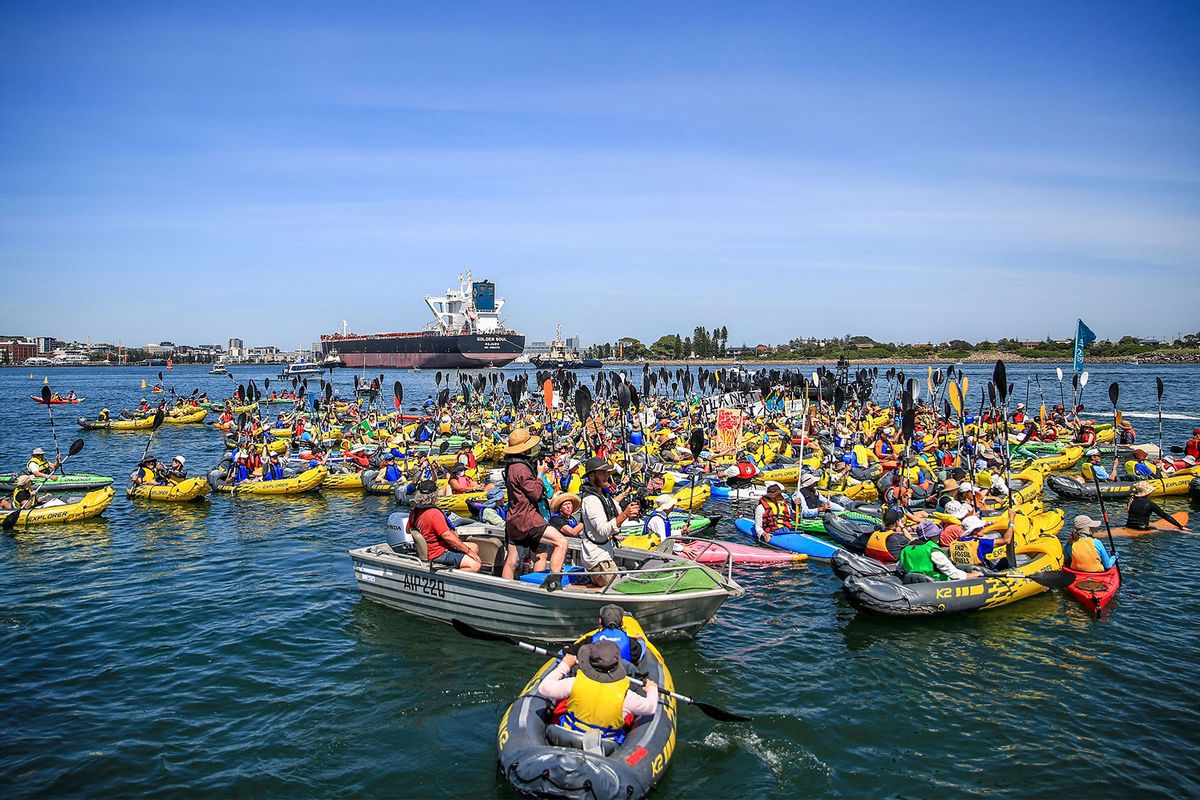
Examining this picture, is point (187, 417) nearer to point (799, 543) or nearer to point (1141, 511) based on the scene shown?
point (799, 543)

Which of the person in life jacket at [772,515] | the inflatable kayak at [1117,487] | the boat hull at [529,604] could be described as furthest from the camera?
the inflatable kayak at [1117,487]

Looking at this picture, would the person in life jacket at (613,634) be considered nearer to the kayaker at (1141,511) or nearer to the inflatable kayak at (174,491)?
the kayaker at (1141,511)

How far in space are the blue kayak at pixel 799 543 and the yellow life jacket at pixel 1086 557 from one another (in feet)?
14.5

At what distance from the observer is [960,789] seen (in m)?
7.88

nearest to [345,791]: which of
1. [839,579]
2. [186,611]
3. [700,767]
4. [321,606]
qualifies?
[700,767]

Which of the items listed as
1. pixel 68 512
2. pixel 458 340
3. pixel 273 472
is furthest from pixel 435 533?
pixel 458 340

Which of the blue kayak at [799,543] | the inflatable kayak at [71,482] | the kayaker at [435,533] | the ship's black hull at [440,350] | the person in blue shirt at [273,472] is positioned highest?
the ship's black hull at [440,350]

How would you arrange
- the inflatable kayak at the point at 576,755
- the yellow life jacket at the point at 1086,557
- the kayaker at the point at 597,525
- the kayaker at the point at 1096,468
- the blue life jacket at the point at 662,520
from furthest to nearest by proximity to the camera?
the kayaker at the point at 1096,468
the blue life jacket at the point at 662,520
the yellow life jacket at the point at 1086,557
the kayaker at the point at 597,525
the inflatable kayak at the point at 576,755

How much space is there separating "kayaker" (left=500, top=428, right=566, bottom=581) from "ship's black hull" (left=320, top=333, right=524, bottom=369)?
10369cm

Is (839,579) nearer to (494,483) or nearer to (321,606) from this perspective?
(321,606)

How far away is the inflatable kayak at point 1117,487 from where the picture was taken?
2173cm

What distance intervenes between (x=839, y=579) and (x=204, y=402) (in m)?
55.8

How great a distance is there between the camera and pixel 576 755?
255 inches

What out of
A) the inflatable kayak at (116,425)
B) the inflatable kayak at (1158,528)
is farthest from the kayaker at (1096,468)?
the inflatable kayak at (116,425)
